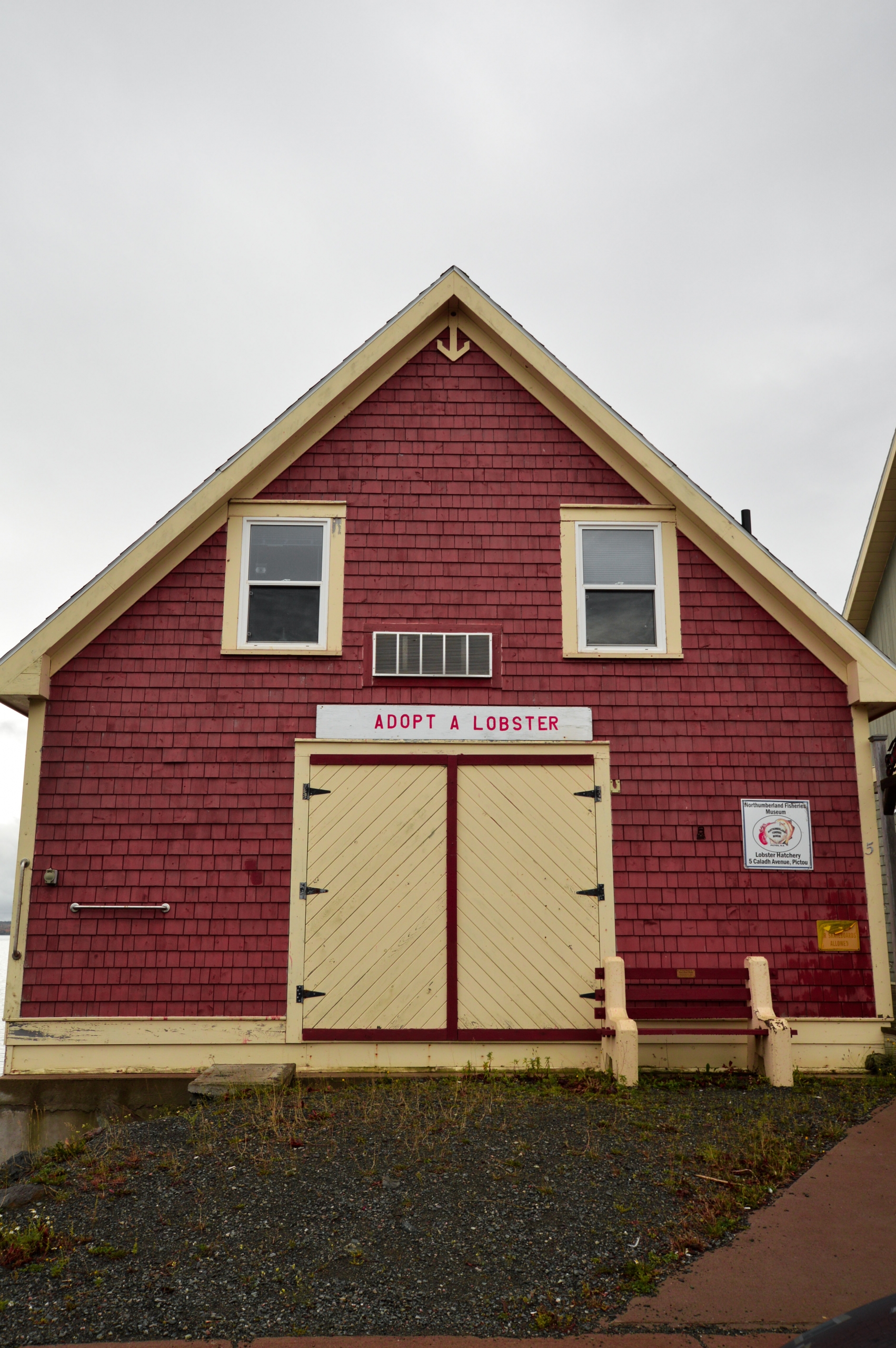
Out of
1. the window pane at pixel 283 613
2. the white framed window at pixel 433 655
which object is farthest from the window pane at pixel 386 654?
the window pane at pixel 283 613

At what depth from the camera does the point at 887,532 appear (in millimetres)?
15125

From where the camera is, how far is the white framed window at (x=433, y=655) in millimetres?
9688

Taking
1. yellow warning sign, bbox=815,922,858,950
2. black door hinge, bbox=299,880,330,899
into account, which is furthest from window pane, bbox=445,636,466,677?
yellow warning sign, bbox=815,922,858,950

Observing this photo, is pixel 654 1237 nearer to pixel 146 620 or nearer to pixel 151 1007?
pixel 151 1007

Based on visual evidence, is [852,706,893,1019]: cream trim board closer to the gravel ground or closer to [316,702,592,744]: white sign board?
the gravel ground

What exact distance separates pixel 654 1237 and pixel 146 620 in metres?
6.99

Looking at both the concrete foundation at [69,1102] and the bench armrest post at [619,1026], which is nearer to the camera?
the bench armrest post at [619,1026]

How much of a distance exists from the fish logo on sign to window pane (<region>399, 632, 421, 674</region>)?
362cm

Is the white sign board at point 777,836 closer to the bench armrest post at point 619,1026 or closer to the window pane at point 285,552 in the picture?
the bench armrest post at point 619,1026

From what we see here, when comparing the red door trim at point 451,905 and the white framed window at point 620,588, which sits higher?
the white framed window at point 620,588

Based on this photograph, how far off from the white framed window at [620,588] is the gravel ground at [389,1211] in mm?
4269

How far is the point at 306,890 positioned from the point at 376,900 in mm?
660

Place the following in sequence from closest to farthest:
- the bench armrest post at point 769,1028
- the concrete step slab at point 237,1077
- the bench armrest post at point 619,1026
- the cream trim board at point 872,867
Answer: the concrete step slab at point 237,1077 < the bench armrest post at point 619,1026 < the bench armrest post at point 769,1028 < the cream trim board at point 872,867

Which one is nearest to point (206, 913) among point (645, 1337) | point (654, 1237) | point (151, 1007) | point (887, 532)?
point (151, 1007)
